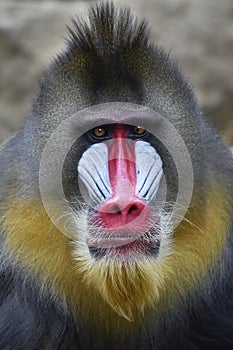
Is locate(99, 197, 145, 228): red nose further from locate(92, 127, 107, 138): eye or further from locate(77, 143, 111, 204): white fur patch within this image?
locate(92, 127, 107, 138): eye

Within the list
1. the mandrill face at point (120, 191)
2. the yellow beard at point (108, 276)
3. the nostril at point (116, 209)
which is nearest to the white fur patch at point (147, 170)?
the mandrill face at point (120, 191)

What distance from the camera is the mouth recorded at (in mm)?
3900

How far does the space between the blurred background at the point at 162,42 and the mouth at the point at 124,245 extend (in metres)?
4.70

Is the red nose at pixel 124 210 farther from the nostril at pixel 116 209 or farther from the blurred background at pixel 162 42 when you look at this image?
the blurred background at pixel 162 42

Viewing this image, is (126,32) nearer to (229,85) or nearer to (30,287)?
(30,287)

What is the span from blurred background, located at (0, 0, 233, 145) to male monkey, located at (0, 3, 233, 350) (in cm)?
410

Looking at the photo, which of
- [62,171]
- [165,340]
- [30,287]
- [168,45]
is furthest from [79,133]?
[168,45]

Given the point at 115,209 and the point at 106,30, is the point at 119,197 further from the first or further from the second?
the point at 106,30

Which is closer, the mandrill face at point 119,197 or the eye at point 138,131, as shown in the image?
the mandrill face at point 119,197

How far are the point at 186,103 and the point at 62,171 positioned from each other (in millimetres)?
648

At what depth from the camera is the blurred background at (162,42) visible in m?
8.62

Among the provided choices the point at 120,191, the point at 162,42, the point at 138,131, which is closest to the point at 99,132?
the point at 138,131

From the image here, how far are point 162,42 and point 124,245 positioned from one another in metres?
4.95

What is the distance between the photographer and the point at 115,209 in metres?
3.79
